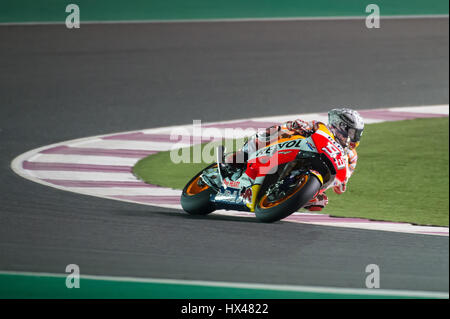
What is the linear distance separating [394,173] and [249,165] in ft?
9.62

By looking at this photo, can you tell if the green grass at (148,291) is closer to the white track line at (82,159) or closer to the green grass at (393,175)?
the green grass at (393,175)

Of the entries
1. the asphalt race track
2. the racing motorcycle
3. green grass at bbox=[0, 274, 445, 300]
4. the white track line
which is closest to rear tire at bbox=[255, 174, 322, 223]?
the racing motorcycle

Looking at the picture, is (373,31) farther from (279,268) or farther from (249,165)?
(279,268)

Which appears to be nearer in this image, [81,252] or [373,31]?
[81,252]

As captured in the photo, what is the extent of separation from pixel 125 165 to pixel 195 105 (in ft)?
12.2

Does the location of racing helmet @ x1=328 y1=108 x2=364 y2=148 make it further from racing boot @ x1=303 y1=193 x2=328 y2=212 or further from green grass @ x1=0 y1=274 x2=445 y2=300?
green grass @ x1=0 y1=274 x2=445 y2=300

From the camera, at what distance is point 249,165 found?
768cm

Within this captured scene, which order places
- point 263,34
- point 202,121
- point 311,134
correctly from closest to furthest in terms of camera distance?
point 311,134 < point 202,121 < point 263,34

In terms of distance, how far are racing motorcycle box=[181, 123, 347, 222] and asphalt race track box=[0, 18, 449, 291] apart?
0.16 metres

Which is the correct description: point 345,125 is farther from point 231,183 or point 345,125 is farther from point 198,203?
point 198,203

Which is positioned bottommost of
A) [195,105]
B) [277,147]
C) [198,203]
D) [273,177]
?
[198,203]

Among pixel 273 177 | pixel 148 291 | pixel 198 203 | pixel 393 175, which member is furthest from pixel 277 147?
pixel 393 175

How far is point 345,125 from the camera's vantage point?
7535 millimetres

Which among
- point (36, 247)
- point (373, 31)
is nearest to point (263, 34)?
point (373, 31)
